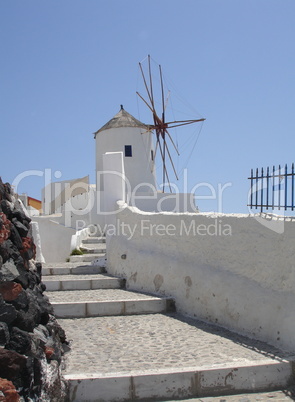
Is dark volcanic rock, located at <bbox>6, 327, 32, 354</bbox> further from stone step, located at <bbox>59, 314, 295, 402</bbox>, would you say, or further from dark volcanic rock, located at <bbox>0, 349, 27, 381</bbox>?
stone step, located at <bbox>59, 314, 295, 402</bbox>

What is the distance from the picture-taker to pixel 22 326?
3.56 m

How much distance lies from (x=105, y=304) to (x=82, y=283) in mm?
1368

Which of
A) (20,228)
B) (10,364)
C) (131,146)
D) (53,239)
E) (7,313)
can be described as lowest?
(53,239)

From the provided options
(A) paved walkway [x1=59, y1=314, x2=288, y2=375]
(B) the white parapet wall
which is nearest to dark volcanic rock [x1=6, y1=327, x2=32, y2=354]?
(A) paved walkway [x1=59, y1=314, x2=288, y2=375]

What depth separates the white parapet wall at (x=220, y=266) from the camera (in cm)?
450

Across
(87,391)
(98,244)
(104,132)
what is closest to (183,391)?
(87,391)

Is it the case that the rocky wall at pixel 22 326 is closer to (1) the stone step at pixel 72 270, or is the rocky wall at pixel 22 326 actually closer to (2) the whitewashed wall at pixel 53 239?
Answer: (1) the stone step at pixel 72 270

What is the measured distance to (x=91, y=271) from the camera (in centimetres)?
859

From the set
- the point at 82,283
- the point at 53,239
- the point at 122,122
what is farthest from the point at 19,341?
the point at 122,122

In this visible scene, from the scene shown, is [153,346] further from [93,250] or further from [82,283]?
[93,250]

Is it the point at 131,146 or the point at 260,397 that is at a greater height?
the point at 131,146

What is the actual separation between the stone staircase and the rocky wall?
0.95 ft

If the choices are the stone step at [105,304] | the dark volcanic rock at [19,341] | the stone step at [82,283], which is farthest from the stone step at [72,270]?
the dark volcanic rock at [19,341]

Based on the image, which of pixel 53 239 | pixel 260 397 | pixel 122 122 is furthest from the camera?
pixel 122 122
